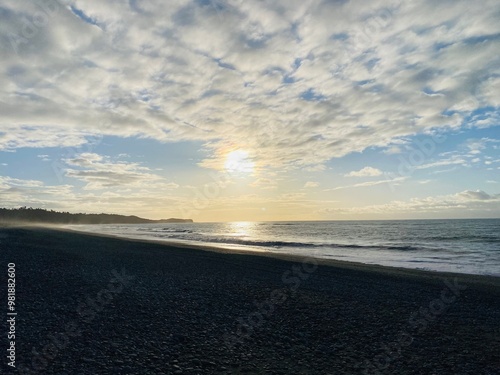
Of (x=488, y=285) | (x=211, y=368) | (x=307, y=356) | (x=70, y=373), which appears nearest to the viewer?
(x=70, y=373)

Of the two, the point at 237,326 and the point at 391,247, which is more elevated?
the point at 237,326

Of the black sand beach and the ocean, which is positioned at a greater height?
the black sand beach

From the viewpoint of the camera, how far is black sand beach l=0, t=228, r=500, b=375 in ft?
23.0

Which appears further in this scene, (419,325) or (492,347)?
(419,325)

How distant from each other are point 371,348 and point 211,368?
4.18 m

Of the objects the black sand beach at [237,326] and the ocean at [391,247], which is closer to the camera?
the black sand beach at [237,326]

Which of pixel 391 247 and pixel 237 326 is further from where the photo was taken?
pixel 391 247

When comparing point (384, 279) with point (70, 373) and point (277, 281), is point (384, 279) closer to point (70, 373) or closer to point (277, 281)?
point (277, 281)

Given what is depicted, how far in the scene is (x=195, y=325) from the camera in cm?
915

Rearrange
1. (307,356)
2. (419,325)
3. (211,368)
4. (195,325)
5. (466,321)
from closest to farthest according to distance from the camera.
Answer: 1. (211,368)
2. (307,356)
3. (195,325)
4. (419,325)
5. (466,321)

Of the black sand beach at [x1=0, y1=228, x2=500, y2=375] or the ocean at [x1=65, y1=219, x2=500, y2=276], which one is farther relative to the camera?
the ocean at [x1=65, y1=219, x2=500, y2=276]

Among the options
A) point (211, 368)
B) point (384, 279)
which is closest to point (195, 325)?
point (211, 368)

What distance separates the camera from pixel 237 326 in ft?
30.7

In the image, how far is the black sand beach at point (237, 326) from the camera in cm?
701
